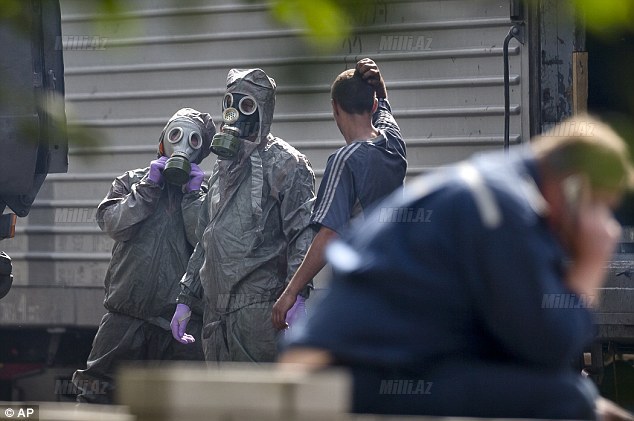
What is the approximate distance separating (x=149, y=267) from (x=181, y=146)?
0.75m

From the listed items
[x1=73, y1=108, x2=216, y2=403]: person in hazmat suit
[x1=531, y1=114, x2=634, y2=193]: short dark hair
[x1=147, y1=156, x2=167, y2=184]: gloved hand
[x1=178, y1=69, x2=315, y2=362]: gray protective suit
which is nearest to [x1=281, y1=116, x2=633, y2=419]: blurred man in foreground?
[x1=531, y1=114, x2=634, y2=193]: short dark hair

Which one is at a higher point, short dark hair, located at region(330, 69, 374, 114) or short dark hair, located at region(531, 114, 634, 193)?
short dark hair, located at region(330, 69, 374, 114)

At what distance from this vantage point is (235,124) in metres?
6.97

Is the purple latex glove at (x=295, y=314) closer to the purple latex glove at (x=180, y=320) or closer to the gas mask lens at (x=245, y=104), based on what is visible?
the purple latex glove at (x=180, y=320)

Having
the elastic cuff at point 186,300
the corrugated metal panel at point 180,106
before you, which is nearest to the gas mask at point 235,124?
the corrugated metal panel at point 180,106

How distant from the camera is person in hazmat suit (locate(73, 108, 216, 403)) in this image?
759cm

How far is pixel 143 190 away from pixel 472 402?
5.22m

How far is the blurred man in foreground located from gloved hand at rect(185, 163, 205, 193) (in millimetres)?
5105

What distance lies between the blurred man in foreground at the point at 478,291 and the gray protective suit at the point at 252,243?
4.11 metres

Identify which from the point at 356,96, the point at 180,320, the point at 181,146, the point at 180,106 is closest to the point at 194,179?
the point at 181,146

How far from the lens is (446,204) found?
241cm

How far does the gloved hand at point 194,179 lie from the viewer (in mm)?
7539

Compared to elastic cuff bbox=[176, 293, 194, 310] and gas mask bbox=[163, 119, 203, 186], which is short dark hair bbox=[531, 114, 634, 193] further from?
gas mask bbox=[163, 119, 203, 186]

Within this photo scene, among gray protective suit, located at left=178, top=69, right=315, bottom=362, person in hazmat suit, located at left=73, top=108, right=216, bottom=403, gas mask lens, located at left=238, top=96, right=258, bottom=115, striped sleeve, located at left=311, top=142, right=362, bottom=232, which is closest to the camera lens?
striped sleeve, located at left=311, top=142, right=362, bottom=232
